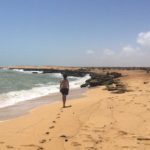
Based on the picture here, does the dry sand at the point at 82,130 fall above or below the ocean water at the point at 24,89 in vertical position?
above

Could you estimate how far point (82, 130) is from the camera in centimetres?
970

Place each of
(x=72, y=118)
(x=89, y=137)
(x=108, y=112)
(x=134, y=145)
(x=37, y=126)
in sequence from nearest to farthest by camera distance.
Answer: (x=134, y=145), (x=89, y=137), (x=37, y=126), (x=72, y=118), (x=108, y=112)

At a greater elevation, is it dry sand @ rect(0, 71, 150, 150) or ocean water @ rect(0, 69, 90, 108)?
dry sand @ rect(0, 71, 150, 150)

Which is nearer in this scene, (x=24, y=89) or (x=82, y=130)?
(x=82, y=130)

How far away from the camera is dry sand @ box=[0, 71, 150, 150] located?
8195 millimetres

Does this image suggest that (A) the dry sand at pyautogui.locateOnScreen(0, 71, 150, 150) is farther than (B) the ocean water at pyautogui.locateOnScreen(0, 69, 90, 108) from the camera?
No

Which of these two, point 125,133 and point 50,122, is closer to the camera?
point 125,133

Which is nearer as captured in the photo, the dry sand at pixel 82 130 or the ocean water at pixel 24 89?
the dry sand at pixel 82 130

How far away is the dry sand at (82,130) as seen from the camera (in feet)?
26.9

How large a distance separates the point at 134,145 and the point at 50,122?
3.82 m

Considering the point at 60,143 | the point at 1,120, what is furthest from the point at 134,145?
the point at 1,120

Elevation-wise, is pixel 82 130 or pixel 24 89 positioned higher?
pixel 82 130

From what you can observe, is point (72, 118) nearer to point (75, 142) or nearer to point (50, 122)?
point (50, 122)

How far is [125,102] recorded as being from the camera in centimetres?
1539
